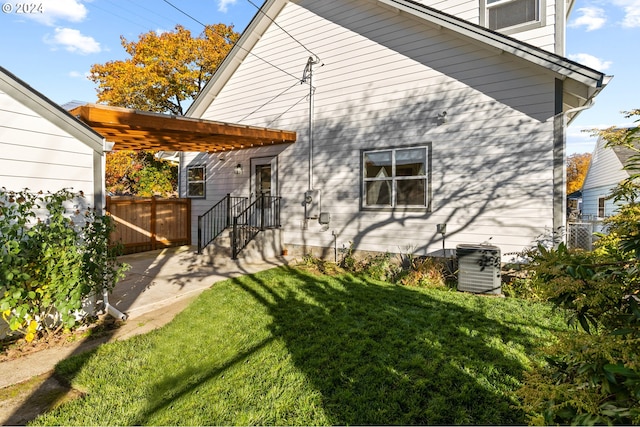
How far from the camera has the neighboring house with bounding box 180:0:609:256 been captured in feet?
20.3

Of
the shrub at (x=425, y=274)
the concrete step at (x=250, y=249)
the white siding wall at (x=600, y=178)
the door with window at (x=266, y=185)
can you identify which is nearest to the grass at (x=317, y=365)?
the shrub at (x=425, y=274)

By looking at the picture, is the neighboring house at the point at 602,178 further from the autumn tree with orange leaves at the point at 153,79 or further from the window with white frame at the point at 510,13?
the autumn tree with orange leaves at the point at 153,79

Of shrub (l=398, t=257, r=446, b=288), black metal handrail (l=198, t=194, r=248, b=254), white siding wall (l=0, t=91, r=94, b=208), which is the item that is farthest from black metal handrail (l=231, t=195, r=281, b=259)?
shrub (l=398, t=257, r=446, b=288)

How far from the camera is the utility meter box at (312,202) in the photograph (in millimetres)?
8797

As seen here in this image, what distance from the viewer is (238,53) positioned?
10359mm

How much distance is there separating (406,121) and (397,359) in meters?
5.82

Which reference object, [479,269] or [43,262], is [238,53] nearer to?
[43,262]

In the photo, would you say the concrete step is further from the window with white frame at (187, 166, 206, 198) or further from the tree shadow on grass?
the tree shadow on grass

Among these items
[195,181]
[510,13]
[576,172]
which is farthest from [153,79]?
[576,172]

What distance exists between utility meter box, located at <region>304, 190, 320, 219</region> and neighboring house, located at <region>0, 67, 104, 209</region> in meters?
5.07

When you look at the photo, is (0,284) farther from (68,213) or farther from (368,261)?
(368,261)

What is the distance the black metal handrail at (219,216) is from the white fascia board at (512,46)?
23.5ft

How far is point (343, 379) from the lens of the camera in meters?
2.94

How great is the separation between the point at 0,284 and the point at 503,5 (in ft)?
33.1
